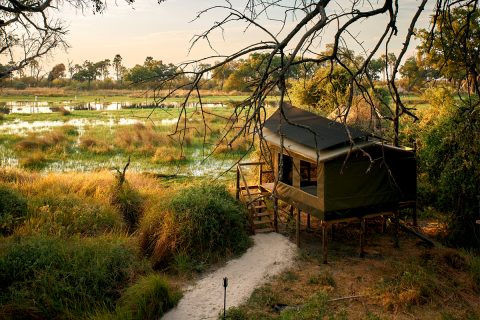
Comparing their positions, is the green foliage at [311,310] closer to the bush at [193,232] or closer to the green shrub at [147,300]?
the green shrub at [147,300]

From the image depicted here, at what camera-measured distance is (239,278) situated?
10133 millimetres

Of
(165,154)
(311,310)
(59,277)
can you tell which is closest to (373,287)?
(311,310)

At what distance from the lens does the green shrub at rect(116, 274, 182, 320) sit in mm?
8094

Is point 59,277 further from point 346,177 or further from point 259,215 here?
point 346,177

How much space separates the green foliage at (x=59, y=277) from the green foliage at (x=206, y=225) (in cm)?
178

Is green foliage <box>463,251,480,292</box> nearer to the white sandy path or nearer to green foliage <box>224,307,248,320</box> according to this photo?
the white sandy path

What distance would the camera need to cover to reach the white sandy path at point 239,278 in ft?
28.2

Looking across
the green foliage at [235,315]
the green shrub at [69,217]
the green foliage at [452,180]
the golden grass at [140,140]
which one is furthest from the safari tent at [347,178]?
the golden grass at [140,140]

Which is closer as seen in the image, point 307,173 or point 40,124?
point 307,173

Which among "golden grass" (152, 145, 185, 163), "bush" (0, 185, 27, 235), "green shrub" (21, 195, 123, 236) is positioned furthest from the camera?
"golden grass" (152, 145, 185, 163)

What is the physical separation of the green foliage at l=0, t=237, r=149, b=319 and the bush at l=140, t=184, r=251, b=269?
132cm

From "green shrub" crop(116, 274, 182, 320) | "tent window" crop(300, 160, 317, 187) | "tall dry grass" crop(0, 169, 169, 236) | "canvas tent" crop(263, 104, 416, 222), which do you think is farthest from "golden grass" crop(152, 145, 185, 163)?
"green shrub" crop(116, 274, 182, 320)

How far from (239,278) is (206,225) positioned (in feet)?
5.82

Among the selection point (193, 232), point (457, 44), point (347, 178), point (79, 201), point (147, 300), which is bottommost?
point (147, 300)
